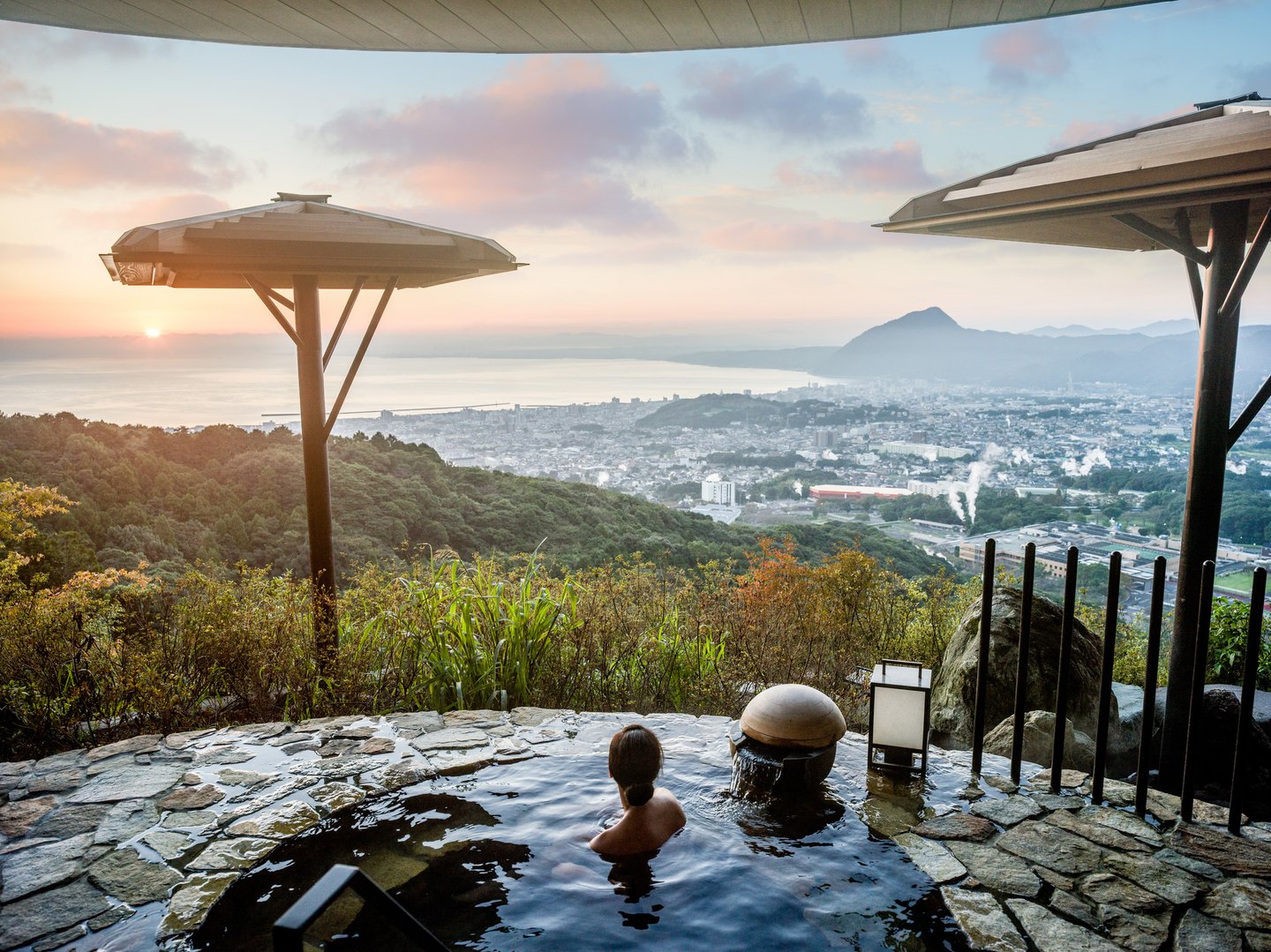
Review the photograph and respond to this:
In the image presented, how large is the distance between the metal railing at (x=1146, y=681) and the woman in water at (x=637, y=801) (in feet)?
5.29

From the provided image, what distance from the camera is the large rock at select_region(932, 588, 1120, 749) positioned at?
475 cm

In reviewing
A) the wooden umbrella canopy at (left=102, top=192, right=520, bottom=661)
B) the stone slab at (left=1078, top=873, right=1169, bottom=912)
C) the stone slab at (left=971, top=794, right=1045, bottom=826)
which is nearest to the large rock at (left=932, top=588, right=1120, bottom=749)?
the stone slab at (left=971, top=794, right=1045, bottom=826)

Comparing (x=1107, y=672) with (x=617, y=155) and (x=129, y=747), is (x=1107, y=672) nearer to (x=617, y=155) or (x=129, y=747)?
(x=129, y=747)

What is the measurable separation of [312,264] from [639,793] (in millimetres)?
3438

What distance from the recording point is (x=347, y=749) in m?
4.00

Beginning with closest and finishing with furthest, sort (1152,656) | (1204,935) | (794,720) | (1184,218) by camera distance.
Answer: (1204,935)
(1152,656)
(794,720)
(1184,218)

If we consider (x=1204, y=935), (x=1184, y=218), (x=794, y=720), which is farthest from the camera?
(x=1184, y=218)

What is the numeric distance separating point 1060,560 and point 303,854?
6.23 m

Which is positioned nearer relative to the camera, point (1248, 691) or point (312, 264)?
point (1248, 691)

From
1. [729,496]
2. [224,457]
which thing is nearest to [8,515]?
[224,457]

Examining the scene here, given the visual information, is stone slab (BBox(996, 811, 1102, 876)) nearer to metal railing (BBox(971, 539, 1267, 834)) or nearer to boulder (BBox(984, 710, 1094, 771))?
metal railing (BBox(971, 539, 1267, 834))

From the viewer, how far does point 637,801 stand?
312cm

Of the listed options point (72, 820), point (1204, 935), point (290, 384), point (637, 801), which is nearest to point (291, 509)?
point (290, 384)

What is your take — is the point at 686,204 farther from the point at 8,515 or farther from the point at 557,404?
the point at 8,515
